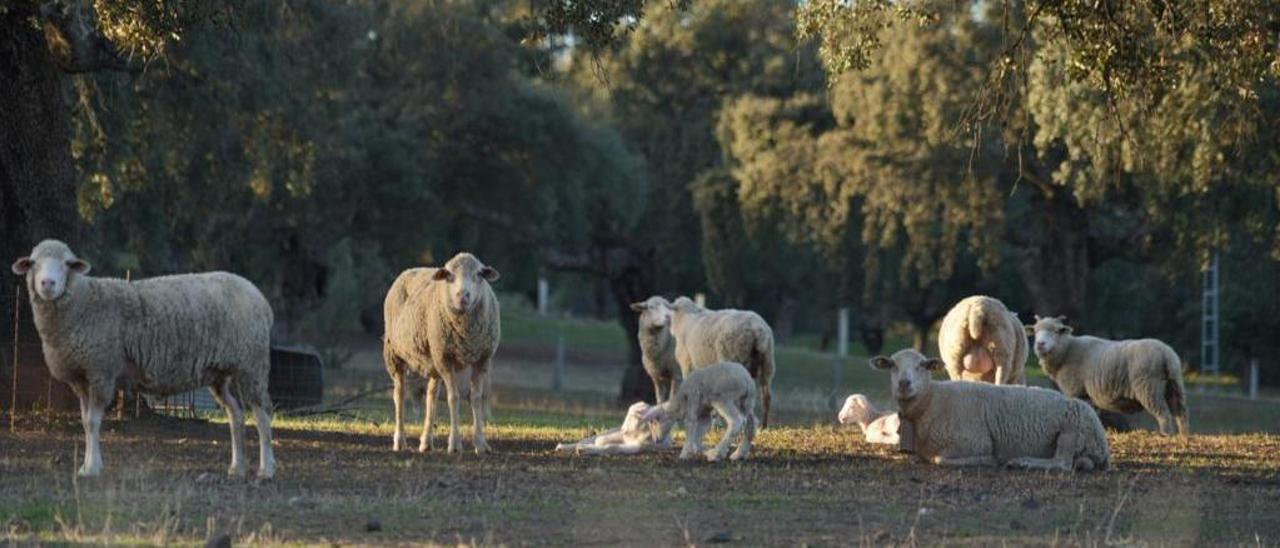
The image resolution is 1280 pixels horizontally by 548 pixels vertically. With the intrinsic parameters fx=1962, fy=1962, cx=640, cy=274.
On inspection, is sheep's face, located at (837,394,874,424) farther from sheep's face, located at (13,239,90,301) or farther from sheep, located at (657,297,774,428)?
sheep's face, located at (13,239,90,301)

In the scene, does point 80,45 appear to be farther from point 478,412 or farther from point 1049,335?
point 1049,335

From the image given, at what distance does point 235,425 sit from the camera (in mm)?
13680

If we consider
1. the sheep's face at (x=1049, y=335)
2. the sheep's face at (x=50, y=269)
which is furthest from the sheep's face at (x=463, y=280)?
the sheep's face at (x=1049, y=335)

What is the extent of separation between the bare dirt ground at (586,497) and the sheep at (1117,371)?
441cm

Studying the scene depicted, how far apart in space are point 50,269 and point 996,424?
7.36 m

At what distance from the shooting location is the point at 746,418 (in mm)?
15562

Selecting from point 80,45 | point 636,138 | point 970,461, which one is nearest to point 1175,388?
point 970,461

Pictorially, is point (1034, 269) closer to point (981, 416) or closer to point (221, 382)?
point (981, 416)

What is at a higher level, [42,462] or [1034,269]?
[1034,269]

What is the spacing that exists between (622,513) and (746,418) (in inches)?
154

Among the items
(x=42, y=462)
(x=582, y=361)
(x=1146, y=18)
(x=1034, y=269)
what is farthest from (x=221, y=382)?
(x=582, y=361)

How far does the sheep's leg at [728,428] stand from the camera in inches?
600

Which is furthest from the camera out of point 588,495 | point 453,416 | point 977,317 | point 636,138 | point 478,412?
point 636,138

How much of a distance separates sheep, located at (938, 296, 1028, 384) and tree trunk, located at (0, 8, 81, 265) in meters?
8.51
